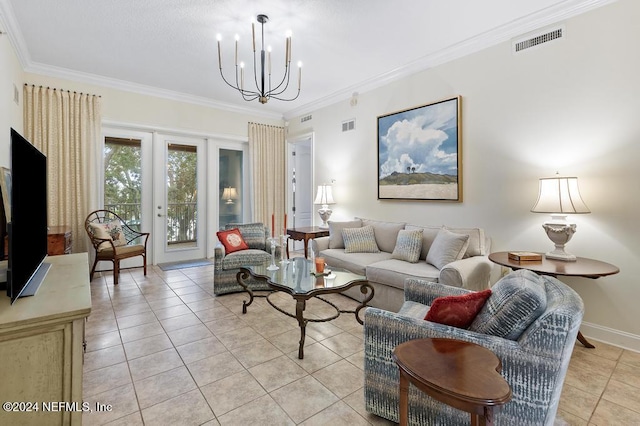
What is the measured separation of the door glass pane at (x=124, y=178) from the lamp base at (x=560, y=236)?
553cm

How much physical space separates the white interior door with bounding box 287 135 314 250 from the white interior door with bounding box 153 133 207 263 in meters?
1.70

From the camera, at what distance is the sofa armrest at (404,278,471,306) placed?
2.09 m

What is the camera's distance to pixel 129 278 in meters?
4.41

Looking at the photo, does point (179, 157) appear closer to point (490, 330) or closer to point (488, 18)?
point (488, 18)

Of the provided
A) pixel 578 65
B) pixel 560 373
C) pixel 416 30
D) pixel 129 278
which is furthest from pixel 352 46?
pixel 129 278

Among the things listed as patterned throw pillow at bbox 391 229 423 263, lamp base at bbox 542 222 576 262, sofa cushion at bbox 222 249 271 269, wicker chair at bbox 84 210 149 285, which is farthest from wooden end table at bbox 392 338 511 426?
wicker chair at bbox 84 210 149 285

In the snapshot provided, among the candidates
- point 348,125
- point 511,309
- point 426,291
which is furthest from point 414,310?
point 348,125

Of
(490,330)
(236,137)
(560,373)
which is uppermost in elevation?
(236,137)

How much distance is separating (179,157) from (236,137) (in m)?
1.09

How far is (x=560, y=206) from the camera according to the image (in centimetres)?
254

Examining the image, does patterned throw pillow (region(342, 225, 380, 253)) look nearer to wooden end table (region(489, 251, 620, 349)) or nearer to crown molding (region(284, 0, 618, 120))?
wooden end table (region(489, 251, 620, 349))

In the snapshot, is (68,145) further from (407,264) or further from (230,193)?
(407,264)

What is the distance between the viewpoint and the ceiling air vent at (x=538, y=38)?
2.83m

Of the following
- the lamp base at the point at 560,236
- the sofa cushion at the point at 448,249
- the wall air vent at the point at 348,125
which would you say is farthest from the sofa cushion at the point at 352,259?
the wall air vent at the point at 348,125
